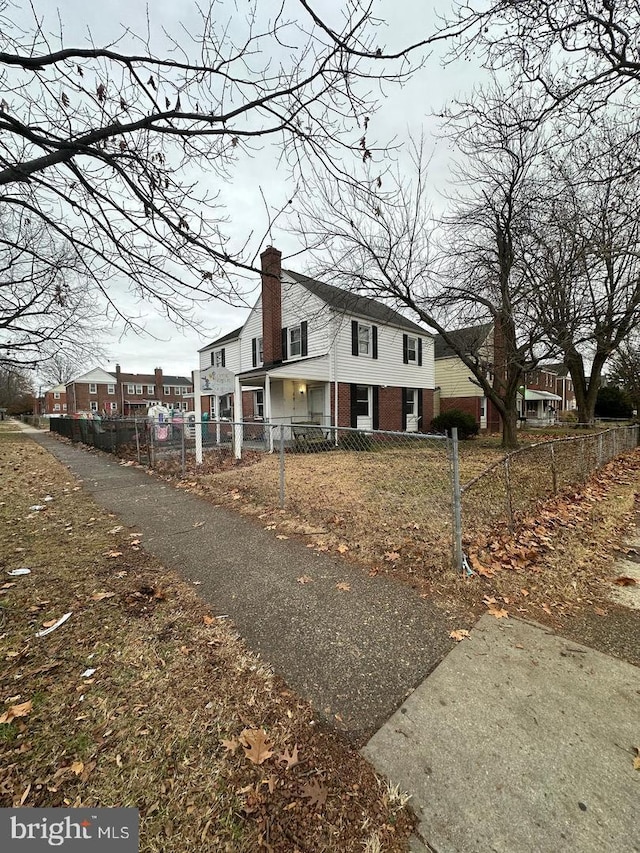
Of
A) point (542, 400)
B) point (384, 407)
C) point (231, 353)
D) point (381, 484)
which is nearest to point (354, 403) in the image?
point (384, 407)

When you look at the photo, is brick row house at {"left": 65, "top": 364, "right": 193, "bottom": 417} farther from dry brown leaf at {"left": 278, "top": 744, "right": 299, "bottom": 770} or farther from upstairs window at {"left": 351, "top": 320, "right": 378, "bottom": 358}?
dry brown leaf at {"left": 278, "top": 744, "right": 299, "bottom": 770}

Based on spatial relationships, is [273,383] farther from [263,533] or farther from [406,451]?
[263,533]

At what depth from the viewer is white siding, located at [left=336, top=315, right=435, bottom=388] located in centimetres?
1555

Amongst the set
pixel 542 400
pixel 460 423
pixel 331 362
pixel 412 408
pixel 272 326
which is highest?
pixel 272 326

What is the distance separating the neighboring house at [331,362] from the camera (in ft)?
48.0

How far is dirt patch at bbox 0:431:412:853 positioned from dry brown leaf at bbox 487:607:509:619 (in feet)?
5.83

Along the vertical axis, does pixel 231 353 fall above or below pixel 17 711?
above

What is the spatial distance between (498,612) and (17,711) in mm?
3329

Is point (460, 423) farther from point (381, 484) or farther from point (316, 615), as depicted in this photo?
point (316, 615)

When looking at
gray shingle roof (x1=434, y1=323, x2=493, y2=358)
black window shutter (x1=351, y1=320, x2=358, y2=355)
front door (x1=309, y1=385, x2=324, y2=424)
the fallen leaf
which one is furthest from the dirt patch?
black window shutter (x1=351, y1=320, x2=358, y2=355)

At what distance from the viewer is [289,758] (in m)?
1.71

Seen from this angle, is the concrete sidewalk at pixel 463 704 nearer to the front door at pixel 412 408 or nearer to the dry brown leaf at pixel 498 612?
the dry brown leaf at pixel 498 612

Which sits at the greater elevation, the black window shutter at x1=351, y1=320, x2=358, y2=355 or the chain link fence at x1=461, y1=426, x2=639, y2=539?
the black window shutter at x1=351, y1=320, x2=358, y2=355

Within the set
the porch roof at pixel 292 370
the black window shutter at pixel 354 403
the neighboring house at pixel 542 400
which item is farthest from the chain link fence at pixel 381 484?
the neighboring house at pixel 542 400
